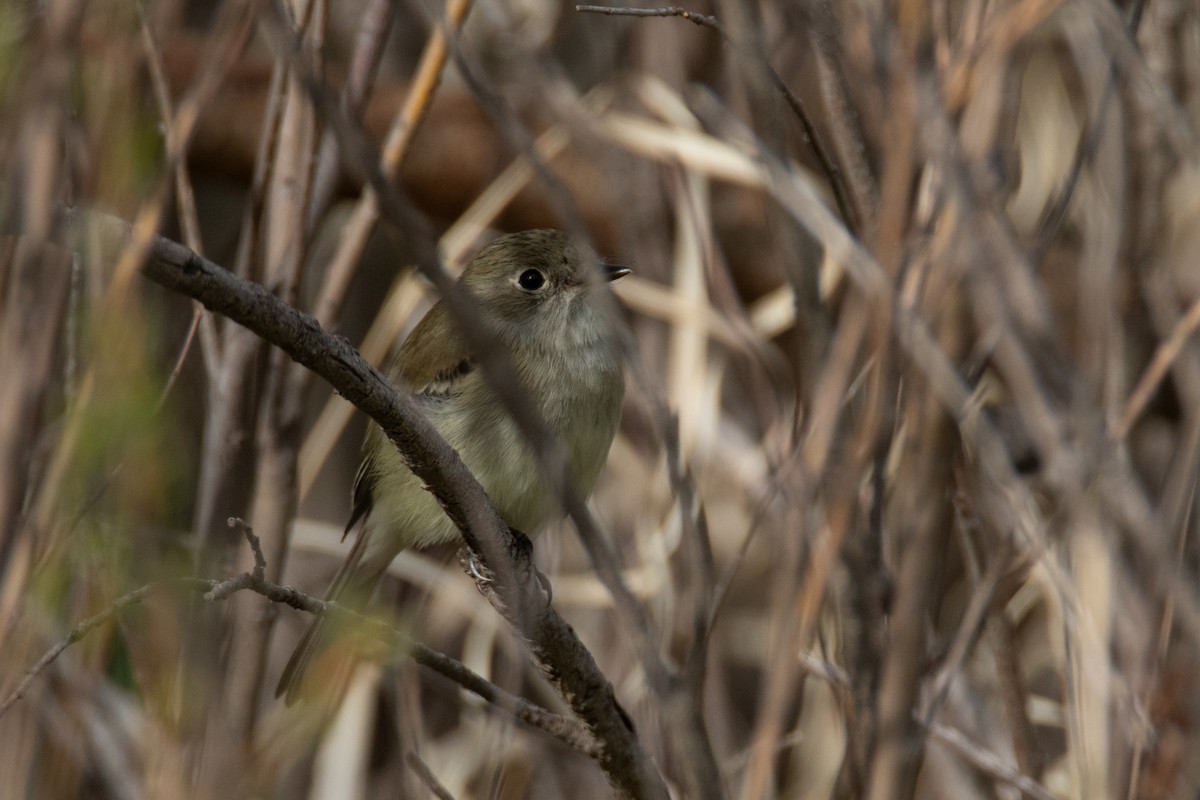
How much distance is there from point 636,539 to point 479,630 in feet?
1.96

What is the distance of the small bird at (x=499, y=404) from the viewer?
306 cm

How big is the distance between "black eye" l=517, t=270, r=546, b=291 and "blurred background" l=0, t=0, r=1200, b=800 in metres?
0.46

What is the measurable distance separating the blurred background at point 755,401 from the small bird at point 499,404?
29 centimetres

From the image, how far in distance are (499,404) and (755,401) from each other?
587 millimetres

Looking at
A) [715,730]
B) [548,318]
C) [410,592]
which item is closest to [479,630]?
[410,592]

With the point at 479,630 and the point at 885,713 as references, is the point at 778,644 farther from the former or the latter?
the point at 479,630

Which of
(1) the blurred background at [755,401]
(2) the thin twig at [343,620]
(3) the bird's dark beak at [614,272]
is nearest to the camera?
(2) the thin twig at [343,620]

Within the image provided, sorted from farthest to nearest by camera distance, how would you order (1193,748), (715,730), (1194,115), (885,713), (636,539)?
(636,539) → (715,730) → (1194,115) → (1193,748) → (885,713)

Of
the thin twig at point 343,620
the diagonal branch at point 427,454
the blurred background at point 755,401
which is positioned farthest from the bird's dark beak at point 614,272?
the thin twig at point 343,620

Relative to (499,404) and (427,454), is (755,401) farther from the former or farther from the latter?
(427,454)

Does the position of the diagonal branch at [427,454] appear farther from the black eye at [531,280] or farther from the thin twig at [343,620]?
the black eye at [531,280]

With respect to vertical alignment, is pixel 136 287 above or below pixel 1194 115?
above

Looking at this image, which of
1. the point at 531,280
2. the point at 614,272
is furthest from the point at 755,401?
the point at 531,280

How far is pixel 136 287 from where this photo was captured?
7.00ft
